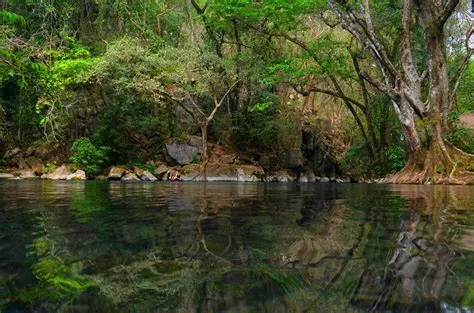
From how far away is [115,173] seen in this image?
21.6 metres

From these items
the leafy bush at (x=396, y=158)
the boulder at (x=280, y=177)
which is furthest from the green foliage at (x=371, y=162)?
the boulder at (x=280, y=177)

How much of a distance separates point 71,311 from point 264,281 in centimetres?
72

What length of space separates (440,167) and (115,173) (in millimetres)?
15489

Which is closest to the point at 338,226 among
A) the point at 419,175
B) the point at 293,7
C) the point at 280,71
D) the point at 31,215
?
the point at 31,215

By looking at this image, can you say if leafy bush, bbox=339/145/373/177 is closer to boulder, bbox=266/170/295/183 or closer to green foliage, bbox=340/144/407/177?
green foliage, bbox=340/144/407/177

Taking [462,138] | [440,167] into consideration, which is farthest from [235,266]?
[462,138]

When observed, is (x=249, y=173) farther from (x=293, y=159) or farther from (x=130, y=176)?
(x=130, y=176)

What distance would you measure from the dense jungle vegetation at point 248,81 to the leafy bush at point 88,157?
0.07 m

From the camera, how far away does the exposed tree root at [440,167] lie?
11992 millimetres

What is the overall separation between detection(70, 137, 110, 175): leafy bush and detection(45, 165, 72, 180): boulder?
0.69 metres

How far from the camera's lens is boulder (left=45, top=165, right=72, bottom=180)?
808 inches

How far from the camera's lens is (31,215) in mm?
3902

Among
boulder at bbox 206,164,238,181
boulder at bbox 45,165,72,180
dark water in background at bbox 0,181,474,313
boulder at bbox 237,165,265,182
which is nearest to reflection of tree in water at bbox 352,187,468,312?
dark water in background at bbox 0,181,474,313

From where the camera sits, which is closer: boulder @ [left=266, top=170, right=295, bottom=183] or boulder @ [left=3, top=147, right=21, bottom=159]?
boulder @ [left=266, top=170, right=295, bottom=183]
